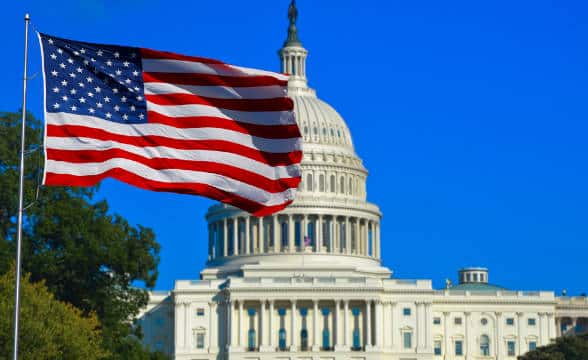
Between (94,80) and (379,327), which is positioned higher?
(379,327)

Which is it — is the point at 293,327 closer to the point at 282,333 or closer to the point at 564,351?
the point at 282,333

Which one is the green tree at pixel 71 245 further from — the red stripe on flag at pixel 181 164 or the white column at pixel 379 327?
the white column at pixel 379 327

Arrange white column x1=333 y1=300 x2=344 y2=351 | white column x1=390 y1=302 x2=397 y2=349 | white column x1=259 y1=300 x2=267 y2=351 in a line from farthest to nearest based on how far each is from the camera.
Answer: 1. white column x1=390 y1=302 x2=397 y2=349
2. white column x1=333 y1=300 x2=344 y2=351
3. white column x1=259 y1=300 x2=267 y2=351

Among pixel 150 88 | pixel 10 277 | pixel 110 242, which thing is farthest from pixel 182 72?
pixel 110 242

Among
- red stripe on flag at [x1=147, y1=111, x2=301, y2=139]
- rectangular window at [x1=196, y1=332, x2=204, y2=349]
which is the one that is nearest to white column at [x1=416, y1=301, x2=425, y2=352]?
rectangular window at [x1=196, y1=332, x2=204, y2=349]

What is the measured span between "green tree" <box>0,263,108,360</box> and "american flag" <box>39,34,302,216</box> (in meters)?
35.2

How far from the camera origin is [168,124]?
4259cm

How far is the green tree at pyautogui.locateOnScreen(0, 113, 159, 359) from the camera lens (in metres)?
101

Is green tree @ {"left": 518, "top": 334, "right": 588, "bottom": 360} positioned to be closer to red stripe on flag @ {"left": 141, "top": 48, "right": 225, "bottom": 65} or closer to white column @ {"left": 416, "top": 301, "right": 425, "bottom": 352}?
white column @ {"left": 416, "top": 301, "right": 425, "bottom": 352}

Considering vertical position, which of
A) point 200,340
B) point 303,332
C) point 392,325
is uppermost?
point 392,325

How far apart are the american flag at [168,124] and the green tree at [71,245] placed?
189 feet

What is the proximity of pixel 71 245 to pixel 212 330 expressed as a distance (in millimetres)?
90647

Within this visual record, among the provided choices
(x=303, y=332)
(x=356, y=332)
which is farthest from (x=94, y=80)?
(x=356, y=332)

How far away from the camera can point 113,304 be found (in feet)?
345
